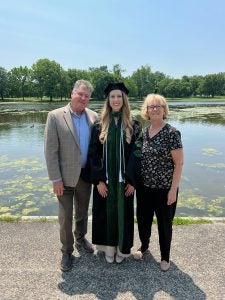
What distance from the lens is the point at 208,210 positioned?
21.5 ft

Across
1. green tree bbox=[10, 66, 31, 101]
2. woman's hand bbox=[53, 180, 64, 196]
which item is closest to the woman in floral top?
woman's hand bbox=[53, 180, 64, 196]

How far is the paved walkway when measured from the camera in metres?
3.15

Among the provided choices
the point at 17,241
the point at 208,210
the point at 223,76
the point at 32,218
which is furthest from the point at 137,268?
the point at 223,76

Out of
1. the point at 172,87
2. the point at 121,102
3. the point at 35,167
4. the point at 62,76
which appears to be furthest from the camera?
the point at 172,87

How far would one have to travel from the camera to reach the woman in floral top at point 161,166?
337cm

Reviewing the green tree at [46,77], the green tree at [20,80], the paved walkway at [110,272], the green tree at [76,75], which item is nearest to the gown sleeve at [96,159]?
the paved walkway at [110,272]

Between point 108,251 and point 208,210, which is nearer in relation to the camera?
point 108,251

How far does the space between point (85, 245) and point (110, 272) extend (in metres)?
0.62

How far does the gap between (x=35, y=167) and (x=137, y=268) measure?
6974 millimetres

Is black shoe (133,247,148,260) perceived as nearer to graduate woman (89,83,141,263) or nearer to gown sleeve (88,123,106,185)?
graduate woman (89,83,141,263)

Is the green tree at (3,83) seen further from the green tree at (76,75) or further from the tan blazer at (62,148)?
the tan blazer at (62,148)

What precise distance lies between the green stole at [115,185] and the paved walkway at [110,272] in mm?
386

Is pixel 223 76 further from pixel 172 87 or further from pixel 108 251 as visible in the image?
pixel 108 251

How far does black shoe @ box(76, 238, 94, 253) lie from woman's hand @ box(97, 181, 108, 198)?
807 millimetres
